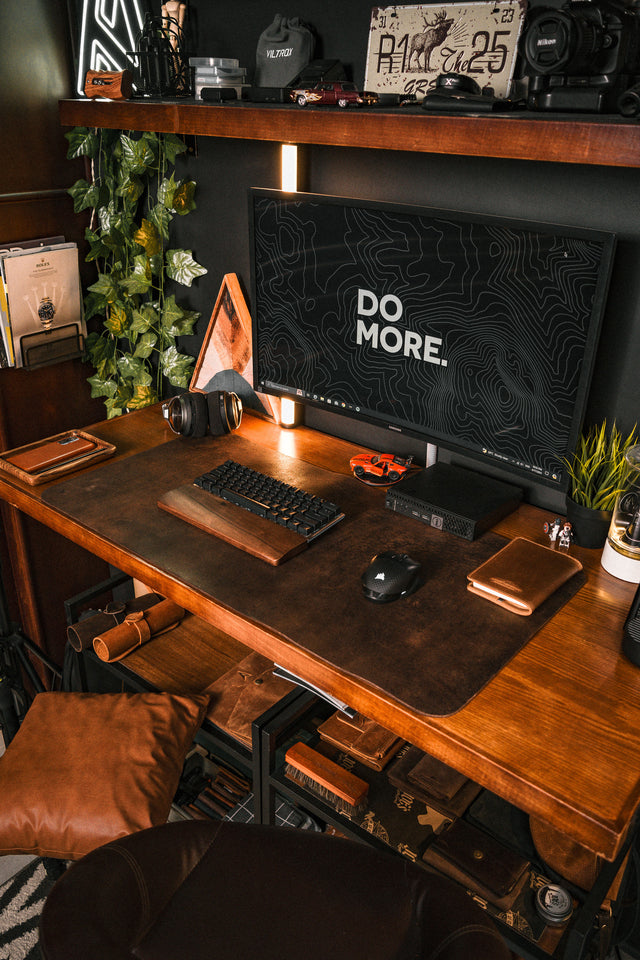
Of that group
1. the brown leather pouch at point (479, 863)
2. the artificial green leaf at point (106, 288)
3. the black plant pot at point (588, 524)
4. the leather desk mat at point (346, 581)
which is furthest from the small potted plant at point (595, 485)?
the artificial green leaf at point (106, 288)

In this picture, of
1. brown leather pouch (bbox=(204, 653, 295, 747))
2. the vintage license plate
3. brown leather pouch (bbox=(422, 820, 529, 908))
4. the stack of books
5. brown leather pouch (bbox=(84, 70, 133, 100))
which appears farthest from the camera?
the stack of books

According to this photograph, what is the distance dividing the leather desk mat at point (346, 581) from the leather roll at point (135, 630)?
13.3 inches

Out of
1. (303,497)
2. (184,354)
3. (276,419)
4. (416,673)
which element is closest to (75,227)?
(184,354)

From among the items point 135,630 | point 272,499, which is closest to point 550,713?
point 272,499

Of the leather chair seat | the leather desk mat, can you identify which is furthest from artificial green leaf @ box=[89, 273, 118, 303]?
the leather chair seat

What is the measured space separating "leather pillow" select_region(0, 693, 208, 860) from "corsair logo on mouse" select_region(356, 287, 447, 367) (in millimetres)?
794

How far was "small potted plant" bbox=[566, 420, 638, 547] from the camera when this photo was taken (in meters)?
1.27

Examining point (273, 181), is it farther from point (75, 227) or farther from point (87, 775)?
point (87, 775)

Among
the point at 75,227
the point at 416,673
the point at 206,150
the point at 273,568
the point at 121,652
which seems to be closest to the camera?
the point at 416,673

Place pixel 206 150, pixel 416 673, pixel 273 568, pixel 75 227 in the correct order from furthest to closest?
pixel 75 227 → pixel 206 150 → pixel 273 568 → pixel 416 673

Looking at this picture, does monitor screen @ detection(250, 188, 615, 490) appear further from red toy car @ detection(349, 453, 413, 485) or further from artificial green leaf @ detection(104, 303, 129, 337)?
artificial green leaf @ detection(104, 303, 129, 337)

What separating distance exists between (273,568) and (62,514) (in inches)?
17.5

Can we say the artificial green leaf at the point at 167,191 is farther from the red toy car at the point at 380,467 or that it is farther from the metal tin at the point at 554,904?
the metal tin at the point at 554,904

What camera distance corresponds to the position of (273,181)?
5.49 ft
